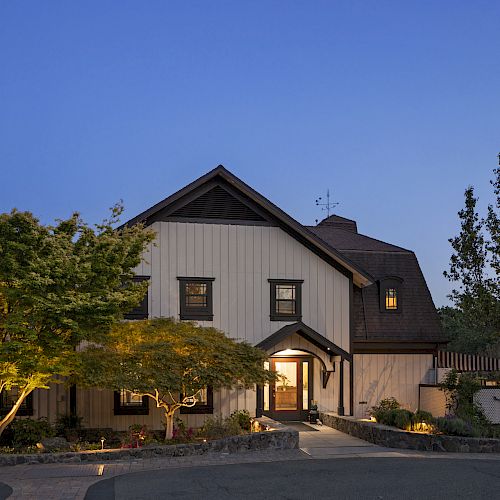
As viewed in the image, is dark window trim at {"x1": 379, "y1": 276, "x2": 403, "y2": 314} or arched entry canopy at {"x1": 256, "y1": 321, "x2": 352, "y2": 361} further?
dark window trim at {"x1": 379, "y1": 276, "x2": 403, "y2": 314}

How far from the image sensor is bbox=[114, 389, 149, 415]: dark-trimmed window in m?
21.4

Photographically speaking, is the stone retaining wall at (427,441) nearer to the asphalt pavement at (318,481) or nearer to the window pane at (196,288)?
the asphalt pavement at (318,481)

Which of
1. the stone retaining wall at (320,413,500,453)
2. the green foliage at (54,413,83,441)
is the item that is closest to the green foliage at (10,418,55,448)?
the green foliage at (54,413,83,441)

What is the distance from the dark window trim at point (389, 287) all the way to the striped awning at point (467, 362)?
243cm

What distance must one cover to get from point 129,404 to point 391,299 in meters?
10.9

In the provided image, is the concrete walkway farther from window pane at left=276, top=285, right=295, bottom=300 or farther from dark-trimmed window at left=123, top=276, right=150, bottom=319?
dark-trimmed window at left=123, top=276, right=150, bottom=319

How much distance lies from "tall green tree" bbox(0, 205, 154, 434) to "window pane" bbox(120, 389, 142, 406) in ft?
16.7

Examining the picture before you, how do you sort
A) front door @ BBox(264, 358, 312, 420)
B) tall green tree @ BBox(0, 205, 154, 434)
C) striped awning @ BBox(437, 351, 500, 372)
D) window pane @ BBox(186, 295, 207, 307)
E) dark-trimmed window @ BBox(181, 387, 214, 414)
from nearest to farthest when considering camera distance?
tall green tree @ BBox(0, 205, 154, 434)
dark-trimmed window @ BBox(181, 387, 214, 414)
window pane @ BBox(186, 295, 207, 307)
front door @ BBox(264, 358, 312, 420)
striped awning @ BBox(437, 351, 500, 372)

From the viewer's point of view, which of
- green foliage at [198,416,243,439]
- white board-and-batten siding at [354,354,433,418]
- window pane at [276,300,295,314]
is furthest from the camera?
white board-and-batten siding at [354,354,433,418]

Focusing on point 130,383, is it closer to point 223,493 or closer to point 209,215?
point 223,493

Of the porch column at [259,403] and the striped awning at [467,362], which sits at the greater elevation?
the striped awning at [467,362]

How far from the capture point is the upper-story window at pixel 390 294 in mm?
25297

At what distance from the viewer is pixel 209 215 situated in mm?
22812

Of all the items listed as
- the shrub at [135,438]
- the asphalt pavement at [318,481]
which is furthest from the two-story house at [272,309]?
the asphalt pavement at [318,481]
